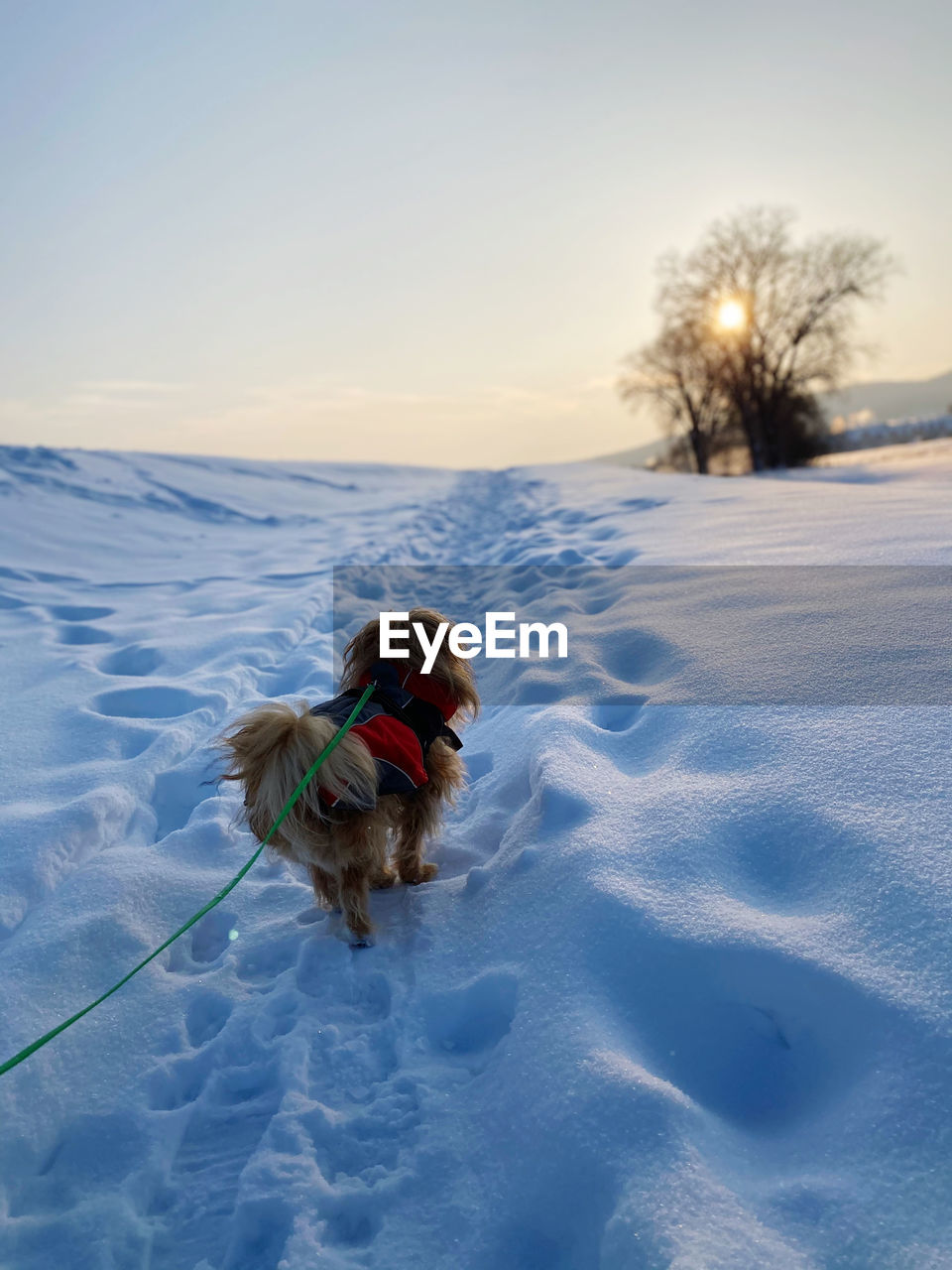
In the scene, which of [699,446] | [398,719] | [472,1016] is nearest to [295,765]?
[398,719]

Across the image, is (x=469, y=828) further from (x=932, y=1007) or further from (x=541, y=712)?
(x=932, y=1007)

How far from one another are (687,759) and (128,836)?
2.36 m

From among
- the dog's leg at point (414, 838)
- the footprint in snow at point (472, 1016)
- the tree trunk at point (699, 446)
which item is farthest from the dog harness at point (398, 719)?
the tree trunk at point (699, 446)

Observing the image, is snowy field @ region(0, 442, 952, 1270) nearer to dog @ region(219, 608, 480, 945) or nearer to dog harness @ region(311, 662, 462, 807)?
dog @ region(219, 608, 480, 945)

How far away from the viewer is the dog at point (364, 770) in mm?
2443

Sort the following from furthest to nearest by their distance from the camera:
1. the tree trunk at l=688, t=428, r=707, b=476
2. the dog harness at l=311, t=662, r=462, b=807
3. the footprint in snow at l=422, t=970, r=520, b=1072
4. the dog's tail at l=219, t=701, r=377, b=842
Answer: the tree trunk at l=688, t=428, r=707, b=476 < the dog harness at l=311, t=662, r=462, b=807 < the dog's tail at l=219, t=701, r=377, b=842 < the footprint in snow at l=422, t=970, r=520, b=1072

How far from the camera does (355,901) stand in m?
2.66

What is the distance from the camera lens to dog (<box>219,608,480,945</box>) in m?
2.44

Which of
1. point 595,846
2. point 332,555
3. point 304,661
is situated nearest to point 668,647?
point 595,846

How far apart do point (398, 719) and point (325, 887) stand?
2.02 feet

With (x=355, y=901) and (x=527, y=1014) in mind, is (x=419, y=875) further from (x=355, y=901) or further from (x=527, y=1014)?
(x=527, y=1014)
